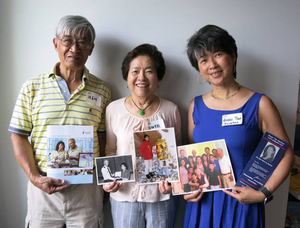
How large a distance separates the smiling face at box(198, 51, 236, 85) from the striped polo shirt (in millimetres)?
899

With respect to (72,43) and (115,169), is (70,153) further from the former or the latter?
(72,43)

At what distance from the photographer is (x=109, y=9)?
1806 mm

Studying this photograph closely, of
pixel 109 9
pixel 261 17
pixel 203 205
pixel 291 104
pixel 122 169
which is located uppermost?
pixel 109 9

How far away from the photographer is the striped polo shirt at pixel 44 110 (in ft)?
5.01

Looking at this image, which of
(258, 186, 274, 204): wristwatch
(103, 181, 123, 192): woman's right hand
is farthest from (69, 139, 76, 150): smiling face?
(258, 186, 274, 204): wristwatch

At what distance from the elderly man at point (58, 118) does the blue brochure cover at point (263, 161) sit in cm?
109

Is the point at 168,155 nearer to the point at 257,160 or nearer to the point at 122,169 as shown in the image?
the point at 122,169

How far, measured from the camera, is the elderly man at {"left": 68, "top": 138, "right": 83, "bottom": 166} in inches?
57.9

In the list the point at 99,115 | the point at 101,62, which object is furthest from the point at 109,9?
the point at 99,115

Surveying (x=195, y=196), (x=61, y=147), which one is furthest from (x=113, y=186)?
(x=195, y=196)

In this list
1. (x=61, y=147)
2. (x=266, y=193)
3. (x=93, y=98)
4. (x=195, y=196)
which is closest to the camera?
(x=266, y=193)

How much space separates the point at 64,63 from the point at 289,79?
6.09ft

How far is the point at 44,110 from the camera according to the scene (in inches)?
59.9

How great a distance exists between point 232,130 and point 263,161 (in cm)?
26
